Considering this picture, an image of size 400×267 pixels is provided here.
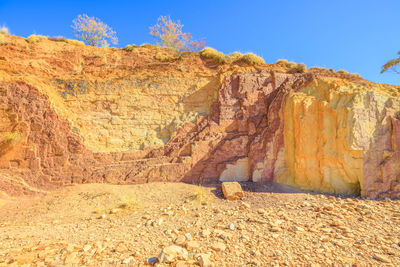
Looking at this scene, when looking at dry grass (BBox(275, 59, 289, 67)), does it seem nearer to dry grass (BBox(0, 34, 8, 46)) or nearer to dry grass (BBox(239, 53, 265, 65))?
dry grass (BBox(239, 53, 265, 65))

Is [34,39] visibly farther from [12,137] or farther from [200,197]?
[200,197]

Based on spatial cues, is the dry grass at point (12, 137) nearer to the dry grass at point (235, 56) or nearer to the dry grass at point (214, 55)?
the dry grass at point (214, 55)

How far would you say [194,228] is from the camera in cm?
355

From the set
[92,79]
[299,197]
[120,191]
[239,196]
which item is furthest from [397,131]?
[92,79]

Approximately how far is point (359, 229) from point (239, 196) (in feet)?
8.29

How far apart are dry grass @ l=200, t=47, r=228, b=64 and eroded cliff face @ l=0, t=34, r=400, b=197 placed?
0.26 m

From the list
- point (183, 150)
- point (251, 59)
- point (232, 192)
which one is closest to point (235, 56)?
point (251, 59)

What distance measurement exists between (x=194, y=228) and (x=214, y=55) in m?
6.70

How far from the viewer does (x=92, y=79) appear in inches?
280

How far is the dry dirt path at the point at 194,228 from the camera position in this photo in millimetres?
2646

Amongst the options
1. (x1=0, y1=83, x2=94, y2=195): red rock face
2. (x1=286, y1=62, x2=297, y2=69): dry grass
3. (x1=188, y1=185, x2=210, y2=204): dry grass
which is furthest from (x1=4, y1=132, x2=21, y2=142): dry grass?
(x1=286, y1=62, x2=297, y2=69): dry grass

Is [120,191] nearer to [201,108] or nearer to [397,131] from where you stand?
[201,108]

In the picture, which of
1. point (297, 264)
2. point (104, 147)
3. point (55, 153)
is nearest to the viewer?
point (297, 264)

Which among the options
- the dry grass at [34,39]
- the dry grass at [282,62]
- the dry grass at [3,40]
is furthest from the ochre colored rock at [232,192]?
the dry grass at [3,40]
